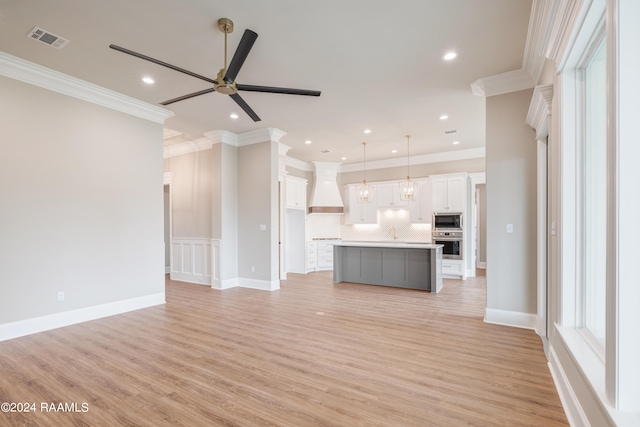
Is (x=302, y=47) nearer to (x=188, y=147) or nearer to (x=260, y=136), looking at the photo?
(x=260, y=136)

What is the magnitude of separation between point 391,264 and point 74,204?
5.30 metres

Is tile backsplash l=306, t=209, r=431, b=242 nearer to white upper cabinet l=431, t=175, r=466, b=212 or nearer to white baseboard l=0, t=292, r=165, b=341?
white upper cabinet l=431, t=175, r=466, b=212

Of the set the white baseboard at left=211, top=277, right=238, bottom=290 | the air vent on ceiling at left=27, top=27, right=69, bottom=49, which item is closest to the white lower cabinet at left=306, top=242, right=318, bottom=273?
the white baseboard at left=211, top=277, right=238, bottom=290

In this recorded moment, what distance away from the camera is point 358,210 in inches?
349

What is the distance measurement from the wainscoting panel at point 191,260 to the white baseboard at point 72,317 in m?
1.60

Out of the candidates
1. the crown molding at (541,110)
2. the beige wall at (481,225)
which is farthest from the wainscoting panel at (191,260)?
the beige wall at (481,225)

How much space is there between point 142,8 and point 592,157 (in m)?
3.67

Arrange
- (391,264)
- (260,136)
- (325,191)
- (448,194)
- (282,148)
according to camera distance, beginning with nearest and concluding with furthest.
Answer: (260,136) < (391,264) < (282,148) < (448,194) < (325,191)

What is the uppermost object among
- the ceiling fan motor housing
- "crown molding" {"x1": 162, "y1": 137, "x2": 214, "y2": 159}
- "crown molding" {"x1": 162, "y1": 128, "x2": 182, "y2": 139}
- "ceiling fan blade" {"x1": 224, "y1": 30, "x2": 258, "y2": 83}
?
"crown molding" {"x1": 162, "y1": 128, "x2": 182, "y2": 139}

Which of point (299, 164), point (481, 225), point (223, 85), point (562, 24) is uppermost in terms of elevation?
point (299, 164)

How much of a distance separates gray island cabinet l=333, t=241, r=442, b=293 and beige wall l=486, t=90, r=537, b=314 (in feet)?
6.07

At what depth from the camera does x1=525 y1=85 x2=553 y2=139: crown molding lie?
2.56m

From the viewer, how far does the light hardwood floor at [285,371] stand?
2.04 meters

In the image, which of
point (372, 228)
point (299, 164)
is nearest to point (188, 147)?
point (299, 164)
